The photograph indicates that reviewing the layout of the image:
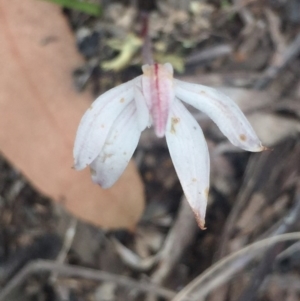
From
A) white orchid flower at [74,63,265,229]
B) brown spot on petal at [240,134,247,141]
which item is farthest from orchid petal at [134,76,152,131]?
brown spot on petal at [240,134,247,141]

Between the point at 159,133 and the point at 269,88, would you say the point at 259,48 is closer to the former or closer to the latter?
the point at 269,88

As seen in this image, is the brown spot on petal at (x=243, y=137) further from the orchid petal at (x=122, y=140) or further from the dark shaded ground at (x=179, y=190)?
the dark shaded ground at (x=179, y=190)

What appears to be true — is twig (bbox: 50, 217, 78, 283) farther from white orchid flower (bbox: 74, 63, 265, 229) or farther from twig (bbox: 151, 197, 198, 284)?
white orchid flower (bbox: 74, 63, 265, 229)

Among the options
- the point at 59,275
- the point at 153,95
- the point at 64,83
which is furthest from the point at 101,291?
the point at 153,95

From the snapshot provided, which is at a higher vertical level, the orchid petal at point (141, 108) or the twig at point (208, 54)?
the orchid petal at point (141, 108)

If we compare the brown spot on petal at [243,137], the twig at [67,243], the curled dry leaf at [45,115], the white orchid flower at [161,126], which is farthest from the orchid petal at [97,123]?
the twig at [67,243]

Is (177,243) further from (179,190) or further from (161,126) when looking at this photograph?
(161,126)
